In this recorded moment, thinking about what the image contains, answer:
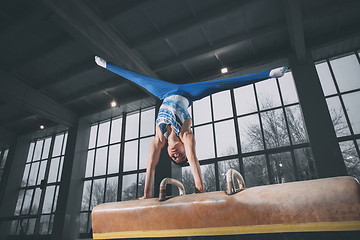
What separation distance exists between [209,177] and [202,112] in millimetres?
2396

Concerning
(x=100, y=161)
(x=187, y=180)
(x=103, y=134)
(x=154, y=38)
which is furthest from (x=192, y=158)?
(x=103, y=134)

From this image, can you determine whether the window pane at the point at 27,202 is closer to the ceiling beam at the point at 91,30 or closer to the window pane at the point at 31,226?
the window pane at the point at 31,226

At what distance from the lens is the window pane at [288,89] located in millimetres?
7012

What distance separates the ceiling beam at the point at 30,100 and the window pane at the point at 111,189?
3384 millimetres

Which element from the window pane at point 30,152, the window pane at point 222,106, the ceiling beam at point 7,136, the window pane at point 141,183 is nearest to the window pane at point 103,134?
the window pane at point 141,183

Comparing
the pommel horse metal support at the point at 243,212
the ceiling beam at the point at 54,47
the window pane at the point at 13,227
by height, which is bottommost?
the window pane at the point at 13,227

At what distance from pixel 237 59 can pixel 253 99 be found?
1.48 meters

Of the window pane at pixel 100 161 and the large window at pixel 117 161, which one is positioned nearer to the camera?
the large window at pixel 117 161

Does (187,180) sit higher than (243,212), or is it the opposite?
(187,180)

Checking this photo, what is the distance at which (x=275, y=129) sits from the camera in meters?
6.94

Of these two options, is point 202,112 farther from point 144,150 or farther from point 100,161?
point 100,161

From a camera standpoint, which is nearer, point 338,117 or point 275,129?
point 338,117

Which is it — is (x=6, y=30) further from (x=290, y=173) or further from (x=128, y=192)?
(x=290, y=173)

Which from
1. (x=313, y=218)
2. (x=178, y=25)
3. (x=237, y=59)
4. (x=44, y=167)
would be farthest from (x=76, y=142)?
(x=313, y=218)
